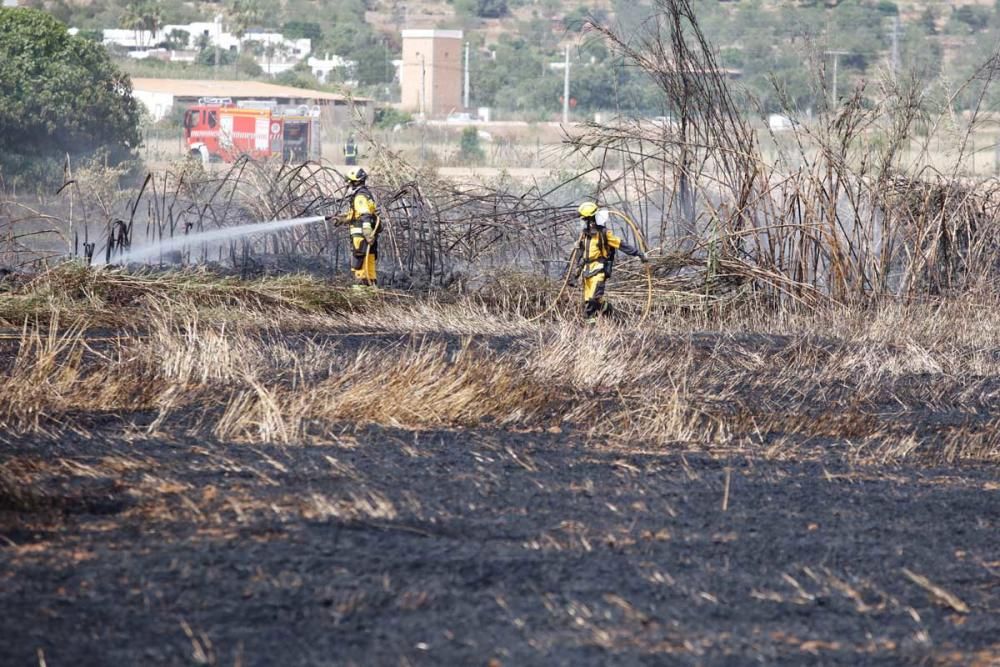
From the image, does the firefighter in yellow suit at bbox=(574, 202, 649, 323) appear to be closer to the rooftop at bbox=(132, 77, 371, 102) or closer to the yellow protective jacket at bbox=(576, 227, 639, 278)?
the yellow protective jacket at bbox=(576, 227, 639, 278)

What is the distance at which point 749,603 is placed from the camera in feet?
14.9

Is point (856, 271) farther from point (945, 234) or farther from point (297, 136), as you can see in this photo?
point (297, 136)

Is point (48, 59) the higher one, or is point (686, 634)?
point (48, 59)

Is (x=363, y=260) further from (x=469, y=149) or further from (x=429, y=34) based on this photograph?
(x=429, y=34)

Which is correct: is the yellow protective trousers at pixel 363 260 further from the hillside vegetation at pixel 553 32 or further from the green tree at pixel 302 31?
the green tree at pixel 302 31

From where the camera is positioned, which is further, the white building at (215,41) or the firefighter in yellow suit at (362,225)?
the white building at (215,41)

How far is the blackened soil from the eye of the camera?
4094mm

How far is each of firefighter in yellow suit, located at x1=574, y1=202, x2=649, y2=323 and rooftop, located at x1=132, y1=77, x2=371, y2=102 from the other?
3182cm

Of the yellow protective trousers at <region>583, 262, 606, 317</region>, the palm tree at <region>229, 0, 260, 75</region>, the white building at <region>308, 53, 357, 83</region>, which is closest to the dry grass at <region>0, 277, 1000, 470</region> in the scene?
the yellow protective trousers at <region>583, 262, 606, 317</region>

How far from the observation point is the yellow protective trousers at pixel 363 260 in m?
13.7

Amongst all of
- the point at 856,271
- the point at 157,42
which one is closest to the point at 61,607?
the point at 856,271

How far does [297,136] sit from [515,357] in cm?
2613

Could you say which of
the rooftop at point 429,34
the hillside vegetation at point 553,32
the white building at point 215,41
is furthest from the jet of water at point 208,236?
the white building at point 215,41

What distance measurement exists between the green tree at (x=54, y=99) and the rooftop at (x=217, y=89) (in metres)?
12.4
